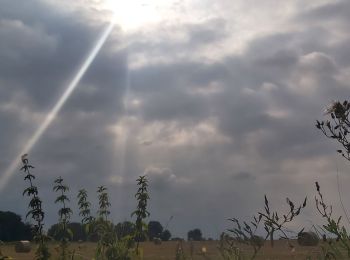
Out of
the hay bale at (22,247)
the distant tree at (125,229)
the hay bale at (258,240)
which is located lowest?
the hay bale at (258,240)

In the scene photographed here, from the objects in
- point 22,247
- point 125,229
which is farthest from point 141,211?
point 22,247

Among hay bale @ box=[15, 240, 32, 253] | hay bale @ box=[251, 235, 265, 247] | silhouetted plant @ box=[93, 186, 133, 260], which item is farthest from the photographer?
hay bale @ box=[15, 240, 32, 253]

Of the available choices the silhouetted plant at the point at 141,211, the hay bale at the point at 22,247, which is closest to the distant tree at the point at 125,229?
the silhouetted plant at the point at 141,211

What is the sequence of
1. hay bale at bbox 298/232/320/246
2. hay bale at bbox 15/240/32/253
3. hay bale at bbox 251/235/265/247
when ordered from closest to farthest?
1. hay bale at bbox 298/232/320/246
2. hay bale at bbox 251/235/265/247
3. hay bale at bbox 15/240/32/253

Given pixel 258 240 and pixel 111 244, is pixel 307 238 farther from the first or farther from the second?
pixel 111 244

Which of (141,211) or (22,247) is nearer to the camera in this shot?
(141,211)

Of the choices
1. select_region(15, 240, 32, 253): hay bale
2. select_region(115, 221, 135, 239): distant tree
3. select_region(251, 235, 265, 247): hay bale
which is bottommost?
select_region(251, 235, 265, 247): hay bale

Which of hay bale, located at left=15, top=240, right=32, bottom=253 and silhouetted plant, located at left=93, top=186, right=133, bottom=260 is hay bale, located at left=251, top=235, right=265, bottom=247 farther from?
hay bale, located at left=15, top=240, right=32, bottom=253

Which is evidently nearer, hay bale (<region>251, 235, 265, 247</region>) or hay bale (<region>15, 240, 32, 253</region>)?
hay bale (<region>251, 235, 265, 247</region>)

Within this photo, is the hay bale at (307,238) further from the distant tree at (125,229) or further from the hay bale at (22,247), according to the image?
the hay bale at (22,247)

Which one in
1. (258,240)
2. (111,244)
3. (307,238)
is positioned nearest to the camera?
(307,238)

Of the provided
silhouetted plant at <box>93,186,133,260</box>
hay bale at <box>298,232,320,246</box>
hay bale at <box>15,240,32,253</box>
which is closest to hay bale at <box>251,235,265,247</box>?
hay bale at <box>298,232,320,246</box>

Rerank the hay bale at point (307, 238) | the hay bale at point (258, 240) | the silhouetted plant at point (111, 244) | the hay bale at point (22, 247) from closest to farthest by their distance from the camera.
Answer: the hay bale at point (307, 238)
the hay bale at point (258, 240)
the silhouetted plant at point (111, 244)
the hay bale at point (22, 247)

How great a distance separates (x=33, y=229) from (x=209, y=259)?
3.59 metres
